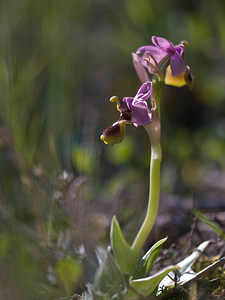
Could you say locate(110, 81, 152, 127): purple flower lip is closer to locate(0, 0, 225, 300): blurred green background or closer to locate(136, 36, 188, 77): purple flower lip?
locate(136, 36, 188, 77): purple flower lip

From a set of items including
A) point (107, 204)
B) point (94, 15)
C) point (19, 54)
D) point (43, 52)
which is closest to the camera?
point (107, 204)

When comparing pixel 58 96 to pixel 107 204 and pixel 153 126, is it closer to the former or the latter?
pixel 107 204

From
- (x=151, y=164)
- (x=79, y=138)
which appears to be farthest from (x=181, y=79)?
(x=79, y=138)

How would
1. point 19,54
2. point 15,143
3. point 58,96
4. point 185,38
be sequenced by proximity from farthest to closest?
point 185,38 → point 58,96 → point 19,54 → point 15,143

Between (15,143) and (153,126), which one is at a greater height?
(15,143)

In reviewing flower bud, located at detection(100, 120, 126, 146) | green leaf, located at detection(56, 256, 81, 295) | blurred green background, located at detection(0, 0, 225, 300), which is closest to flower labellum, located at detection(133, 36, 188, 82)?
flower bud, located at detection(100, 120, 126, 146)

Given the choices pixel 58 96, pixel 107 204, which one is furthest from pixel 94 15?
pixel 107 204

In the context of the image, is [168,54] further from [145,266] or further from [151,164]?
[145,266]
